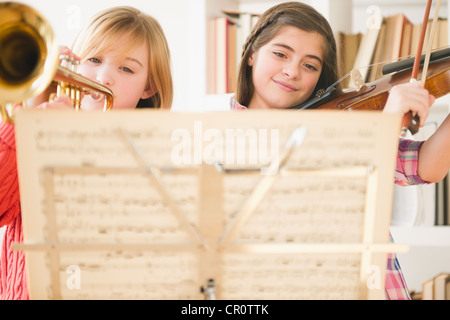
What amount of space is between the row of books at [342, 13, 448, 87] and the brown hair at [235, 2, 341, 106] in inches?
6.4

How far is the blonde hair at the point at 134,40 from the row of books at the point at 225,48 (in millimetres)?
297

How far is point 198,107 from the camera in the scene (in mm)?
1521

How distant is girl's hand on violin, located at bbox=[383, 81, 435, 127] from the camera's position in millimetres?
761

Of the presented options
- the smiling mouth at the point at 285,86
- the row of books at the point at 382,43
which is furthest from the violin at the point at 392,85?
the row of books at the point at 382,43

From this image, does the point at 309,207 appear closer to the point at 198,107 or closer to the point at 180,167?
the point at 180,167

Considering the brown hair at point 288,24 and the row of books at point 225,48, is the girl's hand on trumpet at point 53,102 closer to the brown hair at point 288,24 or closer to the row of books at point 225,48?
the brown hair at point 288,24

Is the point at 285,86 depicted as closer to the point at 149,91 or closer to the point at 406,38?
the point at 149,91

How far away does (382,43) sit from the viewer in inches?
55.9

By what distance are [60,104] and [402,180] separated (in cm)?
83

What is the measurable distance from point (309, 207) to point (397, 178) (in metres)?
0.63

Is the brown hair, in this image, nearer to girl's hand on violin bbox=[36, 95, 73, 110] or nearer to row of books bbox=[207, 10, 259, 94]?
row of books bbox=[207, 10, 259, 94]

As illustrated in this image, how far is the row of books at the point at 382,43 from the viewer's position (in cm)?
138

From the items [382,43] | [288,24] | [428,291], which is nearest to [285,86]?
[288,24]
